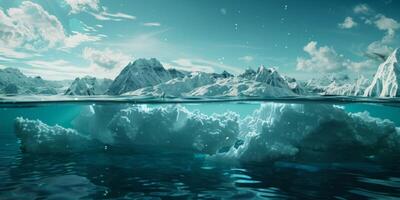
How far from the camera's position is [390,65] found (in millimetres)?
37438

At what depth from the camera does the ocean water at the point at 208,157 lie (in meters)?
11.7

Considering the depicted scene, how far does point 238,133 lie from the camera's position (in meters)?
22.1

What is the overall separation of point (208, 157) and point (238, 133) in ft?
13.5

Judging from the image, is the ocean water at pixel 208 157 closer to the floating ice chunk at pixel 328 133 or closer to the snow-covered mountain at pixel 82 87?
the floating ice chunk at pixel 328 133

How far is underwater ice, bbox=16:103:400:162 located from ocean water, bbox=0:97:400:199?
6 centimetres

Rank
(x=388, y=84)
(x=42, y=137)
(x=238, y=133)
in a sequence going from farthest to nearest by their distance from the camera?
(x=388, y=84) < (x=238, y=133) < (x=42, y=137)

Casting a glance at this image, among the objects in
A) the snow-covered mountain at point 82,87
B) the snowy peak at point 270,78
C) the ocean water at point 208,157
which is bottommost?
the ocean water at point 208,157

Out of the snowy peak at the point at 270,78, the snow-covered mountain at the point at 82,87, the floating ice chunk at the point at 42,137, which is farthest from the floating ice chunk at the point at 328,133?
→ the snow-covered mountain at the point at 82,87

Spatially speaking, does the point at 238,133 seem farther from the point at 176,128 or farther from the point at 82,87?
the point at 82,87

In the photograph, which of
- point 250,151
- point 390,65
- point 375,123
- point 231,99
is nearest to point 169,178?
point 250,151

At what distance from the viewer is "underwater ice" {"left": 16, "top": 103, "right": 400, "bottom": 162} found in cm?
1833

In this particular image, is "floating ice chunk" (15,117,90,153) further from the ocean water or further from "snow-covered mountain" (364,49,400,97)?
"snow-covered mountain" (364,49,400,97)

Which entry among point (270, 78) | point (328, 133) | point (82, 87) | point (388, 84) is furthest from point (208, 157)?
point (82, 87)

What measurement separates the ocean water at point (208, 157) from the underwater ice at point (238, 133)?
0.21ft
